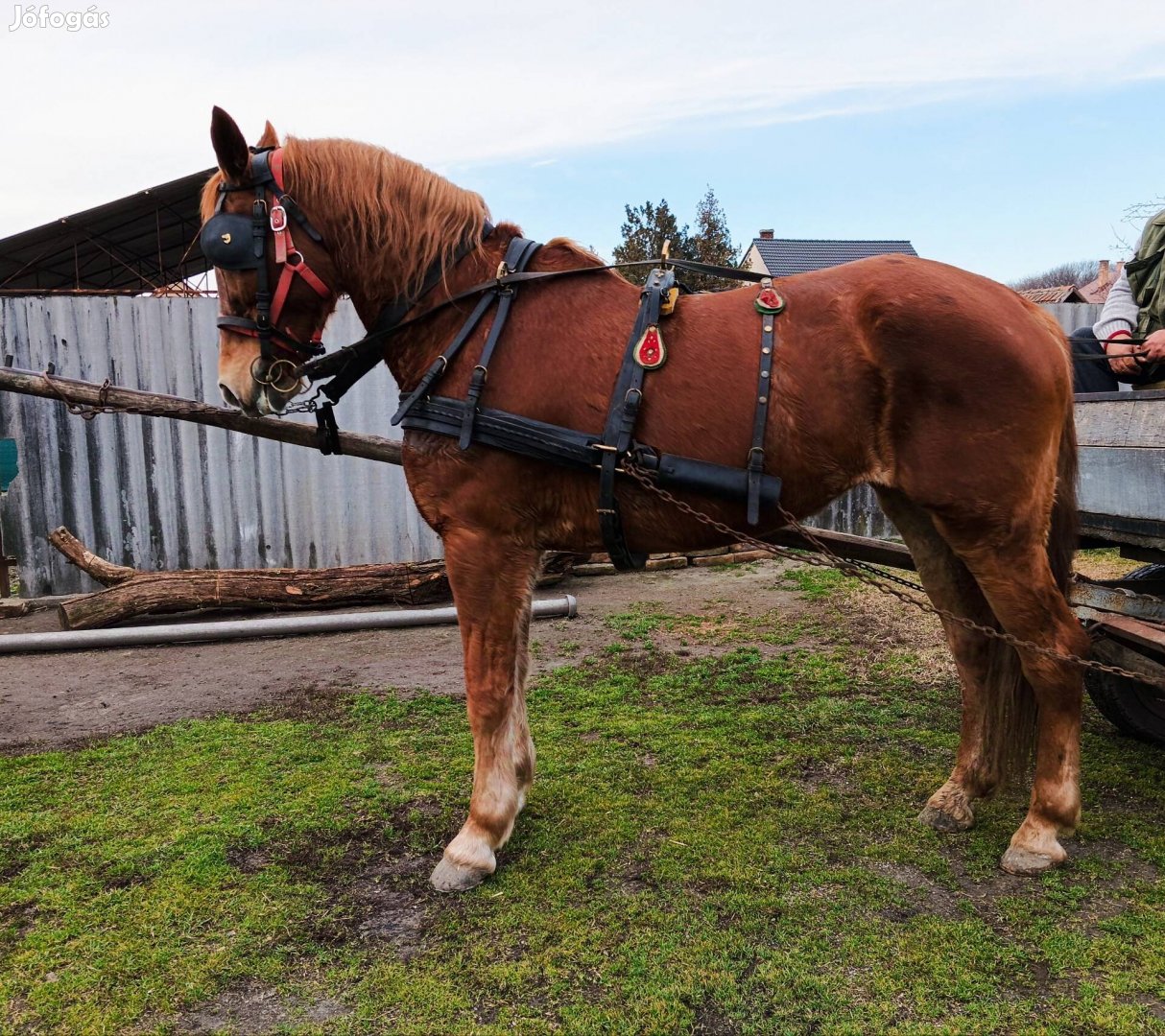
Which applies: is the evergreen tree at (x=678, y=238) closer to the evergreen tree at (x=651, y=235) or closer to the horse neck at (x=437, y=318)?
the evergreen tree at (x=651, y=235)

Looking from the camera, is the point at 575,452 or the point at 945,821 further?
the point at 945,821

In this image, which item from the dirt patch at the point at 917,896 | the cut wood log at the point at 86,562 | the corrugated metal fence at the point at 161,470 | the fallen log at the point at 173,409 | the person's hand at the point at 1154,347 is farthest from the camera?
the corrugated metal fence at the point at 161,470

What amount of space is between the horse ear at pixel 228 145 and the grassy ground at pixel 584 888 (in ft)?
7.66

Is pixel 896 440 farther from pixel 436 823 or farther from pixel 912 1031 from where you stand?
pixel 436 823

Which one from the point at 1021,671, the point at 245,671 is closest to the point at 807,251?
the point at 245,671

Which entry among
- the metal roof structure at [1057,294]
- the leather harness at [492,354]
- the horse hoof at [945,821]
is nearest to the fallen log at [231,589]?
the leather harness at [492,354]

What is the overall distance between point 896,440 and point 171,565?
7.09 meters

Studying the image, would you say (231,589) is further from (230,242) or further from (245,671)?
(230,242)

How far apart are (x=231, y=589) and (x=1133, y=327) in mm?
6160

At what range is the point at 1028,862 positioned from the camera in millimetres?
2723

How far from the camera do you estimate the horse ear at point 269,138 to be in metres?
2.77

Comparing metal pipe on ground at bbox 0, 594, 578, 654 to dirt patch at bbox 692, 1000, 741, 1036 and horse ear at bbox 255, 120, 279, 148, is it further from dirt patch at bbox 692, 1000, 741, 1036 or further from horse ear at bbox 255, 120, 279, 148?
dirt patch at bbox 692, 1000, 741, 1036

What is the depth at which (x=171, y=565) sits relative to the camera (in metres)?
7.74

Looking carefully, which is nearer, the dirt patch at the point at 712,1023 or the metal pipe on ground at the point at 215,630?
the dirt patch at the point at 712,1023
